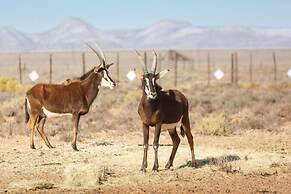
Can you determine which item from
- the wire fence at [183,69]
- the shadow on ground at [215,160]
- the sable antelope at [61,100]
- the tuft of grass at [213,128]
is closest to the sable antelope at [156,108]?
the shadow on ground at [215,160]

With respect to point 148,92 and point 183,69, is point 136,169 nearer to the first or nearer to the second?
point 148,92

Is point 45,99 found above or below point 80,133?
above

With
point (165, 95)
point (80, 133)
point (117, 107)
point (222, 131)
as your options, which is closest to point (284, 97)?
point (117, 107)

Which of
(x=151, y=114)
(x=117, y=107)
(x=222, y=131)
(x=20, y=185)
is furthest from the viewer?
(x=117, y=107)

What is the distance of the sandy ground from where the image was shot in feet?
37.7

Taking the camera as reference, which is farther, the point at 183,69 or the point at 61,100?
the point at 183,69

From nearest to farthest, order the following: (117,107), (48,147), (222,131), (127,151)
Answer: (127,151)
(48,147)
(222,131)
(117,107)

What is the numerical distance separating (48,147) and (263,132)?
8.24 metres

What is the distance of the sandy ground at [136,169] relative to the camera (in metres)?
11.5

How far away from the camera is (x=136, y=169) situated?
13.3 metres

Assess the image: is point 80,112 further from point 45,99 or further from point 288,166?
point 288,166

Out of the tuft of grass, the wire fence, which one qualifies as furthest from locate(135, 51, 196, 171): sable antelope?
the tuft of grass

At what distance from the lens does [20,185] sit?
1173 cm

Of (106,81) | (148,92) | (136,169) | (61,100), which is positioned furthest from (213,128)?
(148,92)
